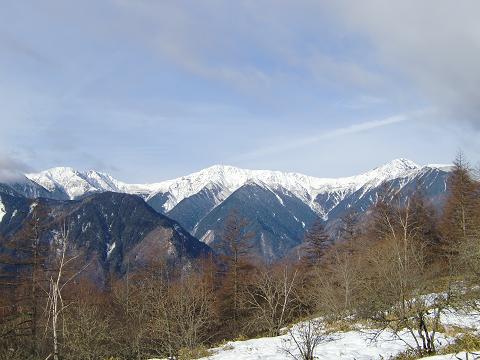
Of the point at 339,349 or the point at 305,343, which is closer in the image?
the point at 305,343

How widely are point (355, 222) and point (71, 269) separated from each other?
4395 centimetres

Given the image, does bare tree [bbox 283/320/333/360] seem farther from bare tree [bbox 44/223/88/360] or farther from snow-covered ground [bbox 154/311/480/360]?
bare tree [bbox 44/223/88/360]

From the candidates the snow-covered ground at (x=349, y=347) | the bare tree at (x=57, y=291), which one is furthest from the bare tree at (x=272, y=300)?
the bare tree at (x=57, y=291)

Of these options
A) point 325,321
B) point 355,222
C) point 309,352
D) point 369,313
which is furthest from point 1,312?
point 355,222

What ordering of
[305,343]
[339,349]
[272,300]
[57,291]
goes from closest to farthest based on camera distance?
[305,343]
[339,349]
[57,291]
[272,300]

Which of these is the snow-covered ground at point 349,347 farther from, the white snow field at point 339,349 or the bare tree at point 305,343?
the bare tree at point 305,343

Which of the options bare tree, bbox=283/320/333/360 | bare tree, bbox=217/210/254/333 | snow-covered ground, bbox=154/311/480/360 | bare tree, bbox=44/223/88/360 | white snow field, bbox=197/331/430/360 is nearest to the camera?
bare tree, bbox=283/320/333/360

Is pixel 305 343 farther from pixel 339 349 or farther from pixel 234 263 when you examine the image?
pixel 234 263

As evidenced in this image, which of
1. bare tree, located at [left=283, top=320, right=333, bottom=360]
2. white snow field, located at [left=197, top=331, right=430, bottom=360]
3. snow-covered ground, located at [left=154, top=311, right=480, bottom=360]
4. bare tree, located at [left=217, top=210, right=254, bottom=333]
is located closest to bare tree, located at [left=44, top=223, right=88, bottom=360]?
snow-covered ground, located at [left=154, top=311, right=480, bottom=360]

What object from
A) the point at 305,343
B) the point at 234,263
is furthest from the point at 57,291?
the point at 234,263

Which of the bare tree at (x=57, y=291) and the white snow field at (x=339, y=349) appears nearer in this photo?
the white snow field at (x=339, y=349)

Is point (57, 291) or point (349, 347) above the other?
point (57, 291)

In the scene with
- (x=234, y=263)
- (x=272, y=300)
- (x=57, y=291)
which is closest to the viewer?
(x=57, y=291)

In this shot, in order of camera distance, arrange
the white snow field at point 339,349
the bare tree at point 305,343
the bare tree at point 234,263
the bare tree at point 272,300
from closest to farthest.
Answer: the bare tree at point 305,343 < the white snow field at point 339,349 < the bare tree at point 272,300 < the bare tree at point 234,263
